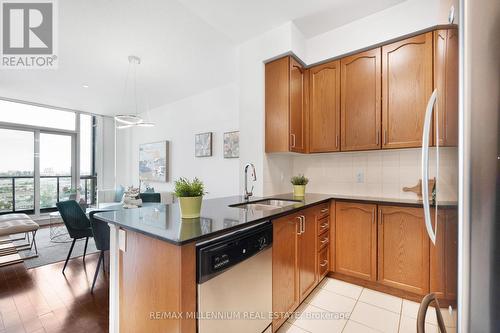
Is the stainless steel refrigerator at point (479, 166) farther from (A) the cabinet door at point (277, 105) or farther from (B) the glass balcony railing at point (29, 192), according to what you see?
(B) the glass balcony railing at point (29, 192)

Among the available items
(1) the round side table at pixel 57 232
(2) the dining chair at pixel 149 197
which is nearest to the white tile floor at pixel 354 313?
(2) the dining chair at pixel 149 197

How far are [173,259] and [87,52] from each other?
10.4ft

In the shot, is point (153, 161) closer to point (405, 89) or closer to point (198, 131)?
point (198, 131)

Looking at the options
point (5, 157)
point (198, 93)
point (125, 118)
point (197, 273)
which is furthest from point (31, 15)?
point (5, 157)

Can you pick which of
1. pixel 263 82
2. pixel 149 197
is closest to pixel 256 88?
pixel 263 82

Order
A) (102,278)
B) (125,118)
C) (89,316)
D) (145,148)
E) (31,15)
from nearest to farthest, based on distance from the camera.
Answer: (89,316), (31,15), (102,278), (125,118), (145,148)

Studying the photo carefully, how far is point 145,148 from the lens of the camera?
539 cm

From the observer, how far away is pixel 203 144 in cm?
418

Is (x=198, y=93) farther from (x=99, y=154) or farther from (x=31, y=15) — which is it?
(x=99, y=154)

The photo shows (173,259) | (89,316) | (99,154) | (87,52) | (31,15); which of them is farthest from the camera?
(99,154)

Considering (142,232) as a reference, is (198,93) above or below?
above

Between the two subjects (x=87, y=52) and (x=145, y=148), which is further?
(x=145, y=148)

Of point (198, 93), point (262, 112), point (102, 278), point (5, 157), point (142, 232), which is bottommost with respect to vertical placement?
point (102, 278)

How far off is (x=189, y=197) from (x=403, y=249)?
6.34 feet
